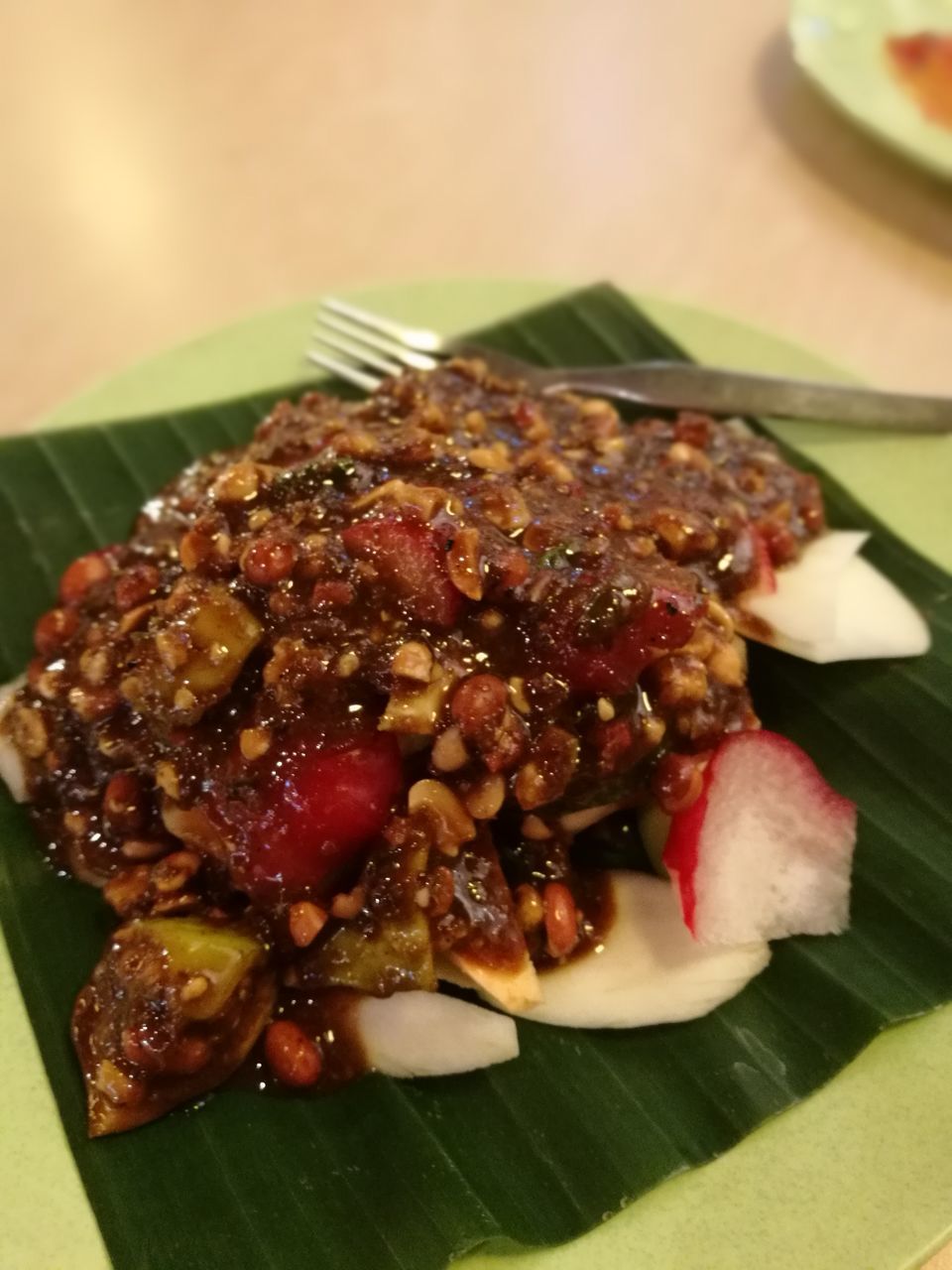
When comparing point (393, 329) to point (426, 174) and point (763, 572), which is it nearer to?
point (763, 572)

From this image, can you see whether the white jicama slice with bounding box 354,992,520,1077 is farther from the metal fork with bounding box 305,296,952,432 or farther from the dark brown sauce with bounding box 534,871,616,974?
the metal fork with bounding box 305,296,952,432

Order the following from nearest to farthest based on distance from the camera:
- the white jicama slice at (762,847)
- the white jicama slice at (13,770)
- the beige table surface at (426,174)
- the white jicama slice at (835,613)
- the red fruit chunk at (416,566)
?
the red fruit chunk at (416,566) < the white jicama slice at (762,847) < the white jicama slice at (13,770) < the white jicama slice at (835,613) < the beige table surface at (426,174)

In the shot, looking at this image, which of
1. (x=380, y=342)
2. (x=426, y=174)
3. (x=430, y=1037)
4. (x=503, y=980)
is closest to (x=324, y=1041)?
(x=430, y=1037)

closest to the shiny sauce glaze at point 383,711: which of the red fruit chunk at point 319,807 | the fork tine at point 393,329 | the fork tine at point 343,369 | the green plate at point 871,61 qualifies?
the red fruit chunk at point 319,807

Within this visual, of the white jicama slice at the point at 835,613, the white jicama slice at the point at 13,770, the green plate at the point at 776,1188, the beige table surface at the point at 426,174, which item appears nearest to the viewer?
the green plate at the point at 776,1188

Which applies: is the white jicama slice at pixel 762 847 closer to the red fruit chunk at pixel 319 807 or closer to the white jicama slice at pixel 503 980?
the white jicama slice at pixel 503 980

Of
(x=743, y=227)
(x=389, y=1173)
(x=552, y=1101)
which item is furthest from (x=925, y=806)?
(x=743, y=227)

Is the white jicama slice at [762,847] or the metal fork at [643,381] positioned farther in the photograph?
the metal fork at [643,381]

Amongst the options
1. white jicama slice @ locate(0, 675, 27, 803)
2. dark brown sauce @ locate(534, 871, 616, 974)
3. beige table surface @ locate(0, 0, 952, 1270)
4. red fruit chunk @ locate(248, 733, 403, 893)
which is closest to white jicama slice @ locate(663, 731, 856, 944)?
dark brown sauce @ locate(534, 871, 616, 974)
